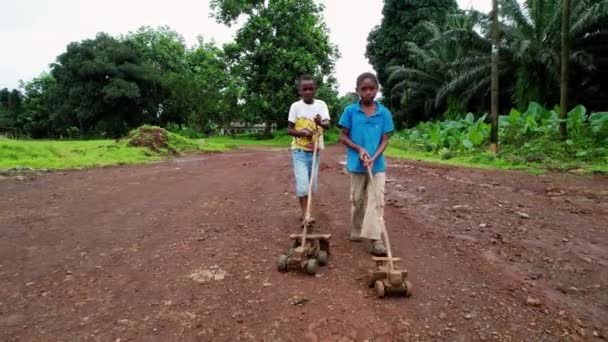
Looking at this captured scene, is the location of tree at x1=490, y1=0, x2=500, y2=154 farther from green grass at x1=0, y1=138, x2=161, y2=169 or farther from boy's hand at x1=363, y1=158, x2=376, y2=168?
green grass at x1=0, y1=138, x2=161, y2=169

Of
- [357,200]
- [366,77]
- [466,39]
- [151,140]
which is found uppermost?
[466,39]

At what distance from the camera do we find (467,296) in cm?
307

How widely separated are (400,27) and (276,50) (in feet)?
34.3

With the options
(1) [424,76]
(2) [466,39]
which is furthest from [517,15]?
(1) [424,76]

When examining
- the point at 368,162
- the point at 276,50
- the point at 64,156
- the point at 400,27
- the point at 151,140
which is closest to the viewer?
the point at 368,162

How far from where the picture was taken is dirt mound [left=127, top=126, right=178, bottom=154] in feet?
52.3

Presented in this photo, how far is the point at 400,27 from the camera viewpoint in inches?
1240

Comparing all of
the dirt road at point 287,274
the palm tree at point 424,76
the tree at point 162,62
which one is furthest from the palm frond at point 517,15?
the tree at point 162,62

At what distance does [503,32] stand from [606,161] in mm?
11970

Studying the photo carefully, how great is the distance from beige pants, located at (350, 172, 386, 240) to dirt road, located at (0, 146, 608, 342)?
28 centimetres

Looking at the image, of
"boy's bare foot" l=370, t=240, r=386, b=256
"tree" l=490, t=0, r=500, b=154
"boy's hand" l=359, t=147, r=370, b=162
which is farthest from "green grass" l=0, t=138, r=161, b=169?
"tree" l=490, t=0, r=500, b=154

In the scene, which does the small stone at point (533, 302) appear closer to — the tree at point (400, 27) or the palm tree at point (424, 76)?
the palm tree at point (424, 76)

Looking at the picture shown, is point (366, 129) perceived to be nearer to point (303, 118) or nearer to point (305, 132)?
point (305, 132)

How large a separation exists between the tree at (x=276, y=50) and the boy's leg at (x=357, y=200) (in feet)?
78.1
